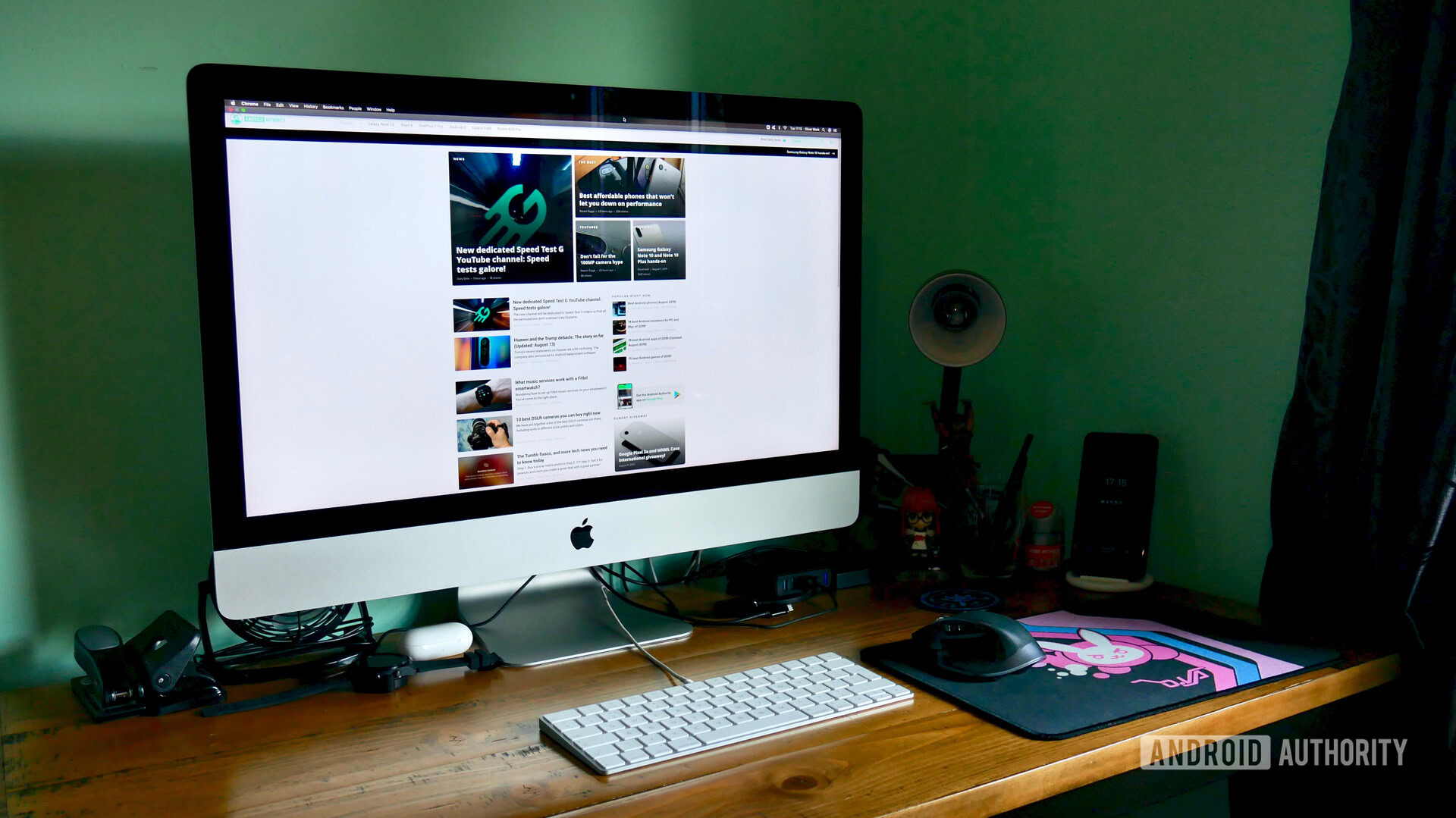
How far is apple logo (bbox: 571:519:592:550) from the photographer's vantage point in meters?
1.06

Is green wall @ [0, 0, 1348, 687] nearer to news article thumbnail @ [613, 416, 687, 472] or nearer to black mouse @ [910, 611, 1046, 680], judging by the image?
news article thumbnail @ [613, 416, 687, 472]

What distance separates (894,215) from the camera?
1.57 m

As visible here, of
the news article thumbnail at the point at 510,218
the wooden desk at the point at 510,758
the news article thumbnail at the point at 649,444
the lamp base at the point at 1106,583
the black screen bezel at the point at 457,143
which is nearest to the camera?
the wooden desk at the point at 510,758

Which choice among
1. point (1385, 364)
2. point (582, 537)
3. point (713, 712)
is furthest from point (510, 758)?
point (1385, 364)

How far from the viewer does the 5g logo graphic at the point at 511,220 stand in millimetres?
Result: 994

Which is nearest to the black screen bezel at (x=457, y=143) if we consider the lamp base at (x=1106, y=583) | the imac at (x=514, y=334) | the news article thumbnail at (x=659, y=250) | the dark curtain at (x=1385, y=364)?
the imac at (x=514, y=334)

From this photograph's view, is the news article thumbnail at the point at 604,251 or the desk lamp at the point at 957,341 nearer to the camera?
the news article thumbnail at the point at 604,251

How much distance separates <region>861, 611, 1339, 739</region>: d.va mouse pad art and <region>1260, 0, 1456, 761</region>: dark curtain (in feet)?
0.37

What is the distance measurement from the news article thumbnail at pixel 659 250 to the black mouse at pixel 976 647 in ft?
1.53

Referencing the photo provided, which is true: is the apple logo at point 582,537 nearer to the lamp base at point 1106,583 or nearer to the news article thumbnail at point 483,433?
the news article thumbnail at point 483,433

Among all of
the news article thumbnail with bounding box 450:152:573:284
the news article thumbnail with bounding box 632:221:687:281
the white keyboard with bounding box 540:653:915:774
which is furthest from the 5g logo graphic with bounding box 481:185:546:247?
the white keyboard with bounding box 540:653:915:774

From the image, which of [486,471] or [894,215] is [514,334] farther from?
[894,215]

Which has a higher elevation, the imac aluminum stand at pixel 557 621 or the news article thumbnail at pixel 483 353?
the news article thumbnail at pixel 483 353

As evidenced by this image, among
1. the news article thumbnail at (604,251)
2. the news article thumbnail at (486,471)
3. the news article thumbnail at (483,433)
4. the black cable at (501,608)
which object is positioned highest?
the news article thumbnail at (604,251)
